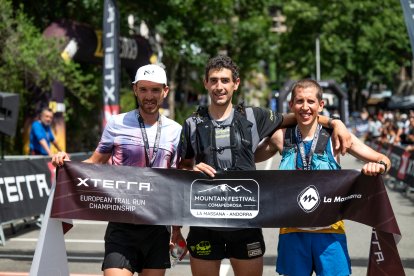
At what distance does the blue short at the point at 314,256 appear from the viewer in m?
5.20

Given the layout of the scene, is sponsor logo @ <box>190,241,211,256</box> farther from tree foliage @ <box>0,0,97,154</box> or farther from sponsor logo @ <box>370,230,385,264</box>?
tree foliage @ <box>0,0,97,154</box>

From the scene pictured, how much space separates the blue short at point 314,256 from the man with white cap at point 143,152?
805 millimetres

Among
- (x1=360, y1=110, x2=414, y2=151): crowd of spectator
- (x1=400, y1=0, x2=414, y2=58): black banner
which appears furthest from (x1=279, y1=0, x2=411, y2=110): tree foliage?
(x1=400, y1=0, x2=414, y2=58): black banner

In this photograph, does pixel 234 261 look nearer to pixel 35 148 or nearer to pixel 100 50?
pixel 35 148

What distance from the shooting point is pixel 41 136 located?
48.7 feet

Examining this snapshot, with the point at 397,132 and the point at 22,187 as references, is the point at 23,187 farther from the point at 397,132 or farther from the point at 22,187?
the point at 397,132

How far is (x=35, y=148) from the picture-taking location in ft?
49.6

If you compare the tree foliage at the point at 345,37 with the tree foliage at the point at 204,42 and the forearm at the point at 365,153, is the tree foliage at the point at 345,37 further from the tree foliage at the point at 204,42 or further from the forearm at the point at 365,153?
the forearm at the point at 365,153

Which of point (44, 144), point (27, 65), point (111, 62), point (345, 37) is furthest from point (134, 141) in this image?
point (345, 37)

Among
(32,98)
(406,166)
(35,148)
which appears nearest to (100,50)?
(32,98)

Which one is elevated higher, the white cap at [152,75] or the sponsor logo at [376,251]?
the white cap at [152,75]

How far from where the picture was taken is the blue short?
5195 mm

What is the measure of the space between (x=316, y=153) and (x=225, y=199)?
71cm

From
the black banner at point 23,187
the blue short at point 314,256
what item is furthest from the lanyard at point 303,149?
the black banner at point 23,187
